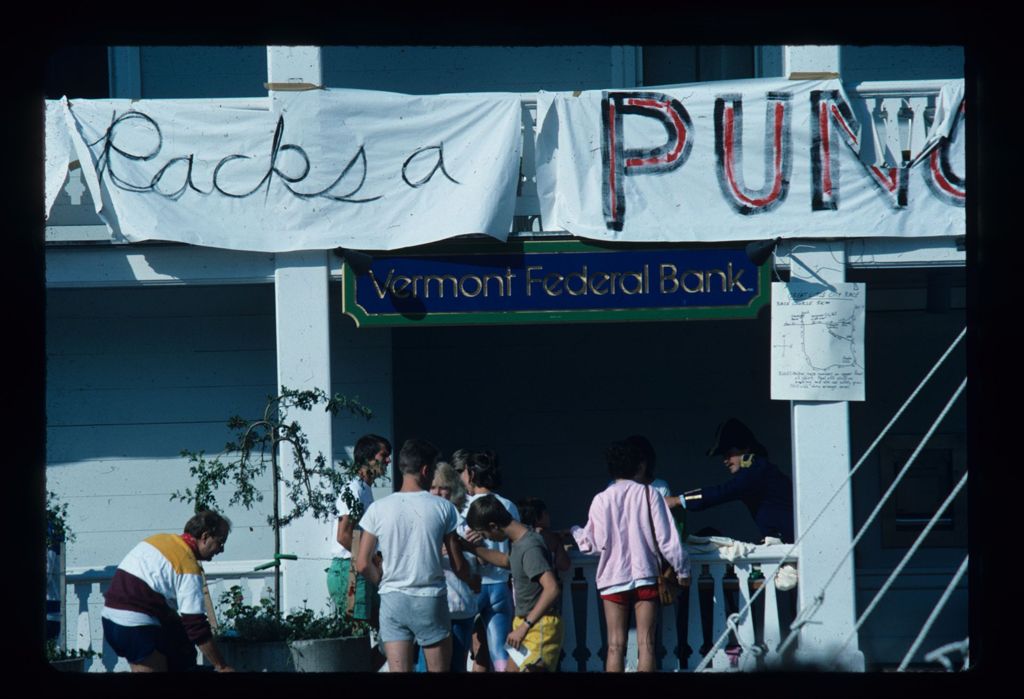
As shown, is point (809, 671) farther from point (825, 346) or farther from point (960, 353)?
point (960, 353)

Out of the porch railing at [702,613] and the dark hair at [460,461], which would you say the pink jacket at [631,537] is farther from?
the dark hair at [460,461]

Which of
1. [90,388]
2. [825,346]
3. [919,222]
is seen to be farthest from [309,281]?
[919,222]

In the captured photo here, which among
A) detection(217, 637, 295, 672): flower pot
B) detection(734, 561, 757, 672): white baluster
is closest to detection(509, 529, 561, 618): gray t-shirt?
detection(217, 637, 295, 672): flower pot

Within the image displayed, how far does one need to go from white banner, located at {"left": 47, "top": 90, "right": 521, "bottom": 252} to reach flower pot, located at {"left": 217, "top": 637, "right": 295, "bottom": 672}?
2.87 metres

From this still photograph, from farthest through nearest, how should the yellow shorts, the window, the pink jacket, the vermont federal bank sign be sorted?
the window → the vermont federal bank sign → the pink jacket → the yellow shorts

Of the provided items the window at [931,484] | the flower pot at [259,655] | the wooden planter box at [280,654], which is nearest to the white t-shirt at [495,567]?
the wooden planter box at [280,654]

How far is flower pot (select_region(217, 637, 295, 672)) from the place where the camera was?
755 centimetres

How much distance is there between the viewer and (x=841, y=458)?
933 cm

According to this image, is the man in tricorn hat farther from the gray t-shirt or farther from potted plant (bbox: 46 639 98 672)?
potted plant (bbox: 46 639 98 672)

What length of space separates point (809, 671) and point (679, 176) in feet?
20.4

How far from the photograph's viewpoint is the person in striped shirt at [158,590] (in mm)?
7324

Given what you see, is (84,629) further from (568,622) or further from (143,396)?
(568,622)

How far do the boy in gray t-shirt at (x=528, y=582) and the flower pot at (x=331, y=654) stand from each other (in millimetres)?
846

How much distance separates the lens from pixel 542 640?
7.62 m
